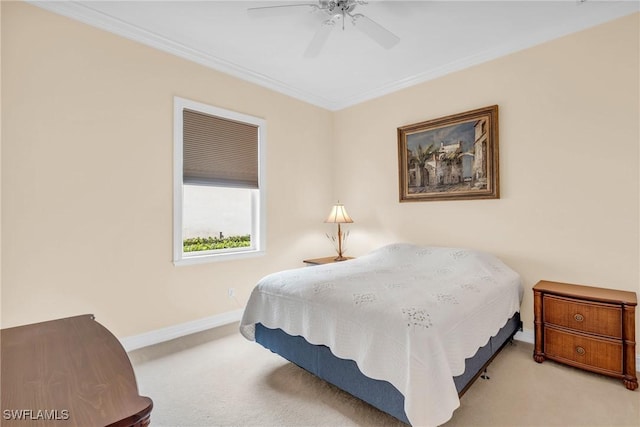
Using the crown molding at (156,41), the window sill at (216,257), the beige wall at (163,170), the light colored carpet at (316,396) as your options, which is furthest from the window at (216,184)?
the light colored carpet at (316,396)

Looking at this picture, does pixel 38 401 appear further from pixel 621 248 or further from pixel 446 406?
pixel 621 248

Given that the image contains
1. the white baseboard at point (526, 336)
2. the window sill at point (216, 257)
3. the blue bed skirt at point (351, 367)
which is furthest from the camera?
the window sill at point (216, 257)

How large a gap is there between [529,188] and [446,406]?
224cm

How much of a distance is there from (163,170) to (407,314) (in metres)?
2.51

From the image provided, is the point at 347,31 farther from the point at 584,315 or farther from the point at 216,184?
the point at 584,315

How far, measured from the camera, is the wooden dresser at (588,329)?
210 cm

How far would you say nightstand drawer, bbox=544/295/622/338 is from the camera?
2145 millimetres

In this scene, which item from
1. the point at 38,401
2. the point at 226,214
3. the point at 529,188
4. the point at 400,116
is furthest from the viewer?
the point at 400,116

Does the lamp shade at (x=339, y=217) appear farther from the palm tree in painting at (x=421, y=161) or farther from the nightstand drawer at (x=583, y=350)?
the nightstand drawer at (x=583, y=350)

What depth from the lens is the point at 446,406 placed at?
145 centimetres

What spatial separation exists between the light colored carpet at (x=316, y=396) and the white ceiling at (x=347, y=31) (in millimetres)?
2586

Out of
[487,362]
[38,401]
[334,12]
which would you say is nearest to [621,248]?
[487,362]

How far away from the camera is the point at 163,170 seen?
2.92 metres

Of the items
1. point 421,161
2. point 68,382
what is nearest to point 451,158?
point 421,161
